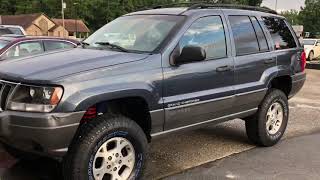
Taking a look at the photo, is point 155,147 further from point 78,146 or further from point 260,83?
point 78,146

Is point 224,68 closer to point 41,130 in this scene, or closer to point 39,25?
point 41,130

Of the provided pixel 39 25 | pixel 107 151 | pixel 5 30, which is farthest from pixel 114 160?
pixel 39 25

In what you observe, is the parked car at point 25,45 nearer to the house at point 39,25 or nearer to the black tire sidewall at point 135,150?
the black tire sidewall at point 135,150

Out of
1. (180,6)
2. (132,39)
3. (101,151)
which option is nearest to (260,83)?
(180,6)

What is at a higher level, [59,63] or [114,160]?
[59,63]

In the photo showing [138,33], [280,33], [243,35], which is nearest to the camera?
[138,33]

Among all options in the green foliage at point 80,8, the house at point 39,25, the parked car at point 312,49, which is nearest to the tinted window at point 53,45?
the parked car at point 312,49

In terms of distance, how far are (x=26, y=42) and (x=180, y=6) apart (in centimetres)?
539

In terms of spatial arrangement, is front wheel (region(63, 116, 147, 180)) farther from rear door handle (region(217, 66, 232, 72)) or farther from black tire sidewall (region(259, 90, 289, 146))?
black tire sidewall (region(259, 90, 289, 146))

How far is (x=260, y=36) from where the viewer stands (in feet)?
21.9

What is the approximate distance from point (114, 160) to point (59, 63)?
105 cm

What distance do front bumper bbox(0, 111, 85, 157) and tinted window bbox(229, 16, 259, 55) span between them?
2575mm

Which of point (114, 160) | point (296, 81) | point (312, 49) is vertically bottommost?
point (312, 49)

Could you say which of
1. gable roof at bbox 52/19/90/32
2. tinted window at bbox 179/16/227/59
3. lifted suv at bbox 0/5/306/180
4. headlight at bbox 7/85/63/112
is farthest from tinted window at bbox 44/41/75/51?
gable roof at bbox 52/19/90/32
